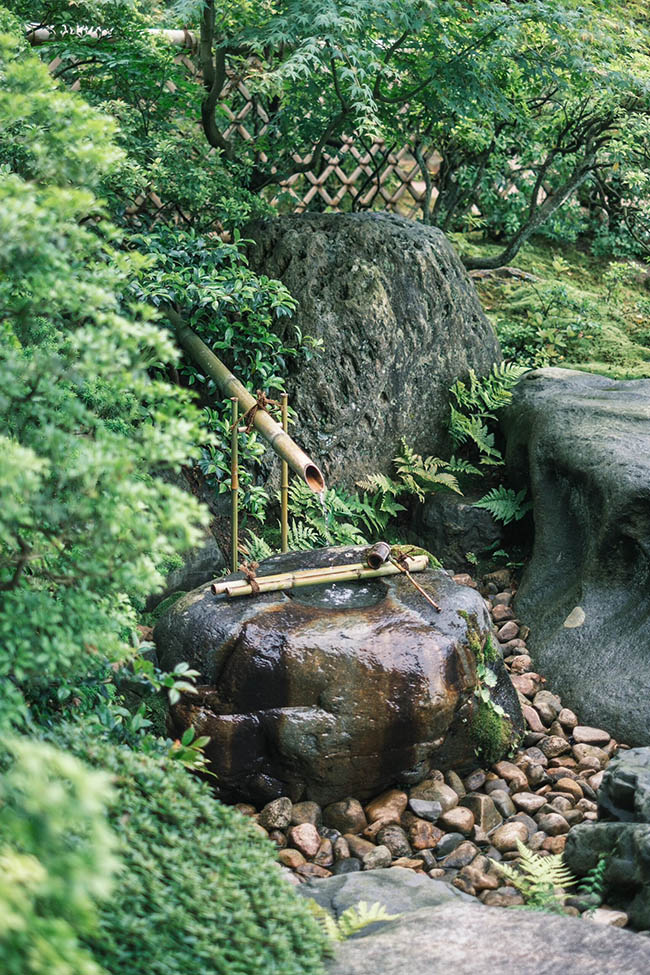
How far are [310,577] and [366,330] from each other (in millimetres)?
2681

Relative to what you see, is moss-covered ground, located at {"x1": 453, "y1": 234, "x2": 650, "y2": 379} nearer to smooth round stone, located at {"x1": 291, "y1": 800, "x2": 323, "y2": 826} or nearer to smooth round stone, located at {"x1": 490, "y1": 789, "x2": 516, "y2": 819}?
smooth round stone, located at {"x1": 490, "y1": 789, "x2": 516, "y2": 819}

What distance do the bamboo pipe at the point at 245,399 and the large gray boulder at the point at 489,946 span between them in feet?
7.58

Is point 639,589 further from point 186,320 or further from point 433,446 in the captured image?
point 186,320

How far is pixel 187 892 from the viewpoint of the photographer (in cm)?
242

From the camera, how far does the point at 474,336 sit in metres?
7.41

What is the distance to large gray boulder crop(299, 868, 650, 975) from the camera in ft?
8.27

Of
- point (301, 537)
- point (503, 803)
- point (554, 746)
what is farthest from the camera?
point (301, 537)

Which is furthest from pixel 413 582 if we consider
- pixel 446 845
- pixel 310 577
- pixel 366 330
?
pixel 366 330

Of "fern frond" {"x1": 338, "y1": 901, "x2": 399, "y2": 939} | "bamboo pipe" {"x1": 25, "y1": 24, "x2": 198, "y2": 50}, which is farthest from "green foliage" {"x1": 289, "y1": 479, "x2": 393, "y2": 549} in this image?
"bamboo pipe" {"x1": 25, "y1": 24, "x2": 198, "y2": 50}

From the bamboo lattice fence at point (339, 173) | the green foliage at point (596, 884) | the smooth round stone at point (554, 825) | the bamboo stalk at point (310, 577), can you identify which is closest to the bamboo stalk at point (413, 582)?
the bamboo stalk at point (310, 577)

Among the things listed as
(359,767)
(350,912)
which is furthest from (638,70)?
(350,912)

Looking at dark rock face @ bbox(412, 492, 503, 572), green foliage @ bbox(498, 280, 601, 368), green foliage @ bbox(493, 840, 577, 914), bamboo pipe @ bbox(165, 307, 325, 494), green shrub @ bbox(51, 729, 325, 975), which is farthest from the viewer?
Result: green foliage @ bbox(498, 280, 601, 368)

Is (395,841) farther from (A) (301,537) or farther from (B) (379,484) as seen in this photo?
(B) (379,484)

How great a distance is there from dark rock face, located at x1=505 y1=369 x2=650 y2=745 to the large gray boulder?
229cm
